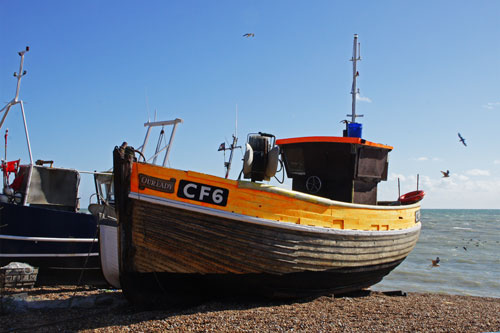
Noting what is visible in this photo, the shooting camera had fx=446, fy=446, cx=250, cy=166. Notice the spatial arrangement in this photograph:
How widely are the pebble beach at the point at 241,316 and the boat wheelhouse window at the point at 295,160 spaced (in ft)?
8.71

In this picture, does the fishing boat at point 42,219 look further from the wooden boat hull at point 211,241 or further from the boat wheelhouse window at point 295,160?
the boat wheelhouse window at point 295,160

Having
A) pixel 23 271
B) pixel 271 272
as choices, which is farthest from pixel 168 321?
pixel 23 271

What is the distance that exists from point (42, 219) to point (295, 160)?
5.68 metres

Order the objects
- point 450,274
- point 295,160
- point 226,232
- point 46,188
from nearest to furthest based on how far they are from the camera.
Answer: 1. point 226,232
2. point 295,160
3. point 46,188
4. point 450,274

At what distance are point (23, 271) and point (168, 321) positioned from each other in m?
4.64

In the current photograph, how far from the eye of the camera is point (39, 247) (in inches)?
386

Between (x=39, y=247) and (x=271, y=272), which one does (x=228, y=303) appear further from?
(x=39, y=247)

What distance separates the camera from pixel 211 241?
669 centimetres

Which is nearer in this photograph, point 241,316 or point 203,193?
point 241,316

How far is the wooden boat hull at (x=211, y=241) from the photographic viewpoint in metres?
6.68

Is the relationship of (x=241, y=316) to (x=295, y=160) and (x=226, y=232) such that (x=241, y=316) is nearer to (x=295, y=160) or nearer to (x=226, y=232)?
(x=226, y=232)

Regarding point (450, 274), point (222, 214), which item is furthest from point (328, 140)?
point (450, 274)

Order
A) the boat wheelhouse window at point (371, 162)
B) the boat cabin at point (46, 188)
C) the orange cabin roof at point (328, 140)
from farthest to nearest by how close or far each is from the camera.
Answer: the boat cabin at point (46, 188), the boat wheelhouse window at point (371, 162), the orange cabin roof at point (328, 140)

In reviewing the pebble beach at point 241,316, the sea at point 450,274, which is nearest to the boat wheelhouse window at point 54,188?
the pebble beach at point 241,316
